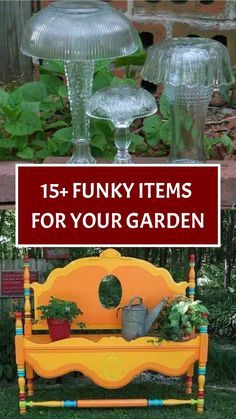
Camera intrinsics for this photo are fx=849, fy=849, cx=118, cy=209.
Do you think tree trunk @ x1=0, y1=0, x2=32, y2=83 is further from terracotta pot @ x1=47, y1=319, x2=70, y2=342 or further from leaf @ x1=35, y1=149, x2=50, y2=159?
terracotta pot @ x1=47, y1=319, x2=70, y2=342

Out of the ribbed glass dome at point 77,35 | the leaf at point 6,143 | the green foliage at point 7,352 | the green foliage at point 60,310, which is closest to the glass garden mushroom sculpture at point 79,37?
the ribbed glass dome at point 77,35

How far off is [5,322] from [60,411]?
385 mm

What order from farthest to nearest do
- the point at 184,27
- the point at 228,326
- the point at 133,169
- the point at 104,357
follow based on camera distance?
the point at 228,326 < the point at 184,27 < the point at 104,357 < the point at 133,169

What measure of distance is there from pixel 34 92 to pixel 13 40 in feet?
0.97

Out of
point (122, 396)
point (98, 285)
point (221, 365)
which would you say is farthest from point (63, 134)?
point (221, 365)

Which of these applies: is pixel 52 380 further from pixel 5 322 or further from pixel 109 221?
pixel 109 221

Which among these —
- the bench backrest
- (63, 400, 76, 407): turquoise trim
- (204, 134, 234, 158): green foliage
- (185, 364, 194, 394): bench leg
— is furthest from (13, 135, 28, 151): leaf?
(185, 364, 194, 394): bench leg

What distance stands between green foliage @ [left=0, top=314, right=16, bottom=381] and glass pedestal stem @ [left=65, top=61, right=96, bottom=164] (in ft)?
2.53

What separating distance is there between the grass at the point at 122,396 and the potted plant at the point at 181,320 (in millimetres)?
262

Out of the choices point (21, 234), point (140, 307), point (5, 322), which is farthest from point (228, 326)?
point (21, 234)

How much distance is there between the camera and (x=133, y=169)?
2.09 m

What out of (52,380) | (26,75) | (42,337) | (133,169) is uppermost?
(26,75)

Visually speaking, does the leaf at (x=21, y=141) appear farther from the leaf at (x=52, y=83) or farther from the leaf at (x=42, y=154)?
the leaf at (x=52, y=83)

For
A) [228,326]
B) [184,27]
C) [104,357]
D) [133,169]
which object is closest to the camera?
[133,169]
